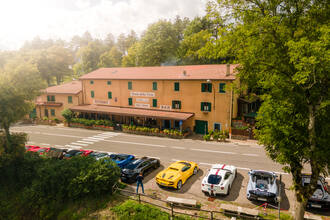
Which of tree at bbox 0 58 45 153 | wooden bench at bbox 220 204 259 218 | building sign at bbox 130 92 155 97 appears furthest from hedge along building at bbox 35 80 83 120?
wooden bench at bbox 220 204 259 218

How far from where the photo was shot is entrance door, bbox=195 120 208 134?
96.2 feet

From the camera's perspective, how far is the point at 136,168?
53.9 feet

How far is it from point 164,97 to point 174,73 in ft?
12.6

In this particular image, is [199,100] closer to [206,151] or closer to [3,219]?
[206,151]

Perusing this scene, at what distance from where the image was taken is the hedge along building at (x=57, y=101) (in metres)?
38.2

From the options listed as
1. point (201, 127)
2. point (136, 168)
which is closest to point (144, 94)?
point (201, 127)

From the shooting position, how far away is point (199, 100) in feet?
96.6

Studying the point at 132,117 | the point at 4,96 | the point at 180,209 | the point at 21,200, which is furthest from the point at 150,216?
the point at 132,117

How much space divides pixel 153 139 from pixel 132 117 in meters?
7.30

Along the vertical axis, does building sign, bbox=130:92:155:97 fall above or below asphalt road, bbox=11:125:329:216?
above

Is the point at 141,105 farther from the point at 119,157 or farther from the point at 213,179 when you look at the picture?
the point at 213,179

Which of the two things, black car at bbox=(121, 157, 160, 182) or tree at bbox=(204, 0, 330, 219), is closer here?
tree at bbox=(204, 0, 330, 219)

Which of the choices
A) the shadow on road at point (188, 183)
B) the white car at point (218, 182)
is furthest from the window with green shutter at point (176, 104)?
the white car at point (218, 182)

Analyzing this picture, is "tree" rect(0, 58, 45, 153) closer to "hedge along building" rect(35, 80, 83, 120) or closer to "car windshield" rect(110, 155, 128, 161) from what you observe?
"car windshield" rect(110, 155, 128, 161)
